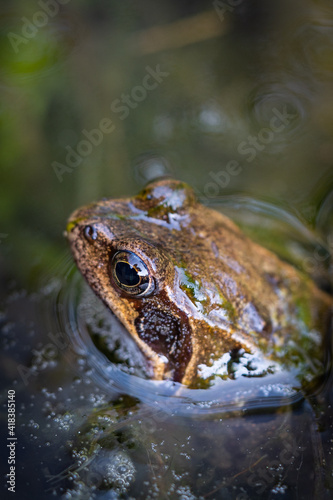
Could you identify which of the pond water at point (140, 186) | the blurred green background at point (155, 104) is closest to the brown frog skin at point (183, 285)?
the pond water at point (140, 186)

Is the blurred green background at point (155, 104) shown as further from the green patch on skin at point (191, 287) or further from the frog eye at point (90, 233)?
the green patch on skin at point (191, 287)

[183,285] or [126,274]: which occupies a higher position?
[126,274]

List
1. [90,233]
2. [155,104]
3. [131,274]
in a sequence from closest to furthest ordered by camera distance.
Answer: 1. [131,274]
2. [90,233]
3. [155,104]

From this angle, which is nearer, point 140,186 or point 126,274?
point 126,274

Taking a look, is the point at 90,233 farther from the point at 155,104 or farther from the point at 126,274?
the point at 155,104

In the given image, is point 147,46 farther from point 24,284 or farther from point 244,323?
point 244,323

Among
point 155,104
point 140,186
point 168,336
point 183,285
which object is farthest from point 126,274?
point 155,104

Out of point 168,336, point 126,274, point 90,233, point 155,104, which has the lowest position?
point 168,336

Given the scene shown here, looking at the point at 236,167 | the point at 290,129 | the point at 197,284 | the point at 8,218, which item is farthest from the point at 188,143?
the point at 197,284
